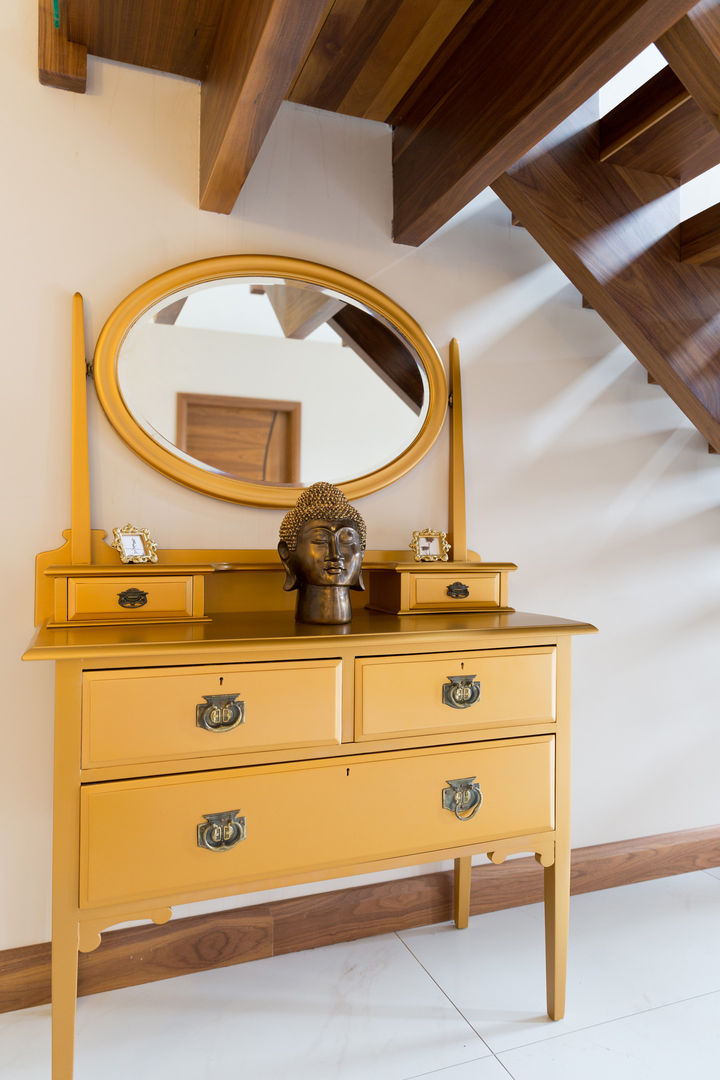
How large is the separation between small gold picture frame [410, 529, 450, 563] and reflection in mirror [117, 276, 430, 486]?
0.25m

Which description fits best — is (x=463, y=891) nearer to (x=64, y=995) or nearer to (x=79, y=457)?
(x=64, y=995)

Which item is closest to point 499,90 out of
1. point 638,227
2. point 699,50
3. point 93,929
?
point 699,50

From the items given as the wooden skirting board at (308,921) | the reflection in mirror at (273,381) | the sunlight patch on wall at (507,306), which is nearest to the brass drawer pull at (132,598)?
the reflection in mirror at (273,381)

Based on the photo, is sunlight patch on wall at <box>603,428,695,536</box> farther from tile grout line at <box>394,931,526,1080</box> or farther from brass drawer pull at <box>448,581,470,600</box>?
tile grout line at <box>394,931,526,1080</box>

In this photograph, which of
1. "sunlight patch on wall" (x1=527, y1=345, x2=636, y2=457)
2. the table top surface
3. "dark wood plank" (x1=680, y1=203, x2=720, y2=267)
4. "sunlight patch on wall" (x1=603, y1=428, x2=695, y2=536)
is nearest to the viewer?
the table top surface

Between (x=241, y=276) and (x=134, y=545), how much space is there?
0.80 meters

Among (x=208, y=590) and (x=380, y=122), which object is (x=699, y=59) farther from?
(x=208, y=590)

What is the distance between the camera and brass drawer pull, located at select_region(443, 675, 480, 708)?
147cm

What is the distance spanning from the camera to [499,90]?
4.99ft

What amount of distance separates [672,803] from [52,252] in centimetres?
261

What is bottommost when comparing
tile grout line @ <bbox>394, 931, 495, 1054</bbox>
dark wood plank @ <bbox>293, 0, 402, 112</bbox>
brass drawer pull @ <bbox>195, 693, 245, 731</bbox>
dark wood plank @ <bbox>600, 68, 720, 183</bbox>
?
A: tile grout line @ <bbox>394, 931, 495, 1054</bbox>

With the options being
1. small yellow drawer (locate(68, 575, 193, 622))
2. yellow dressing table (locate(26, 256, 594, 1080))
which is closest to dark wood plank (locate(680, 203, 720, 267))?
yellow dressing table (locate(26, 256, 594, 1080))

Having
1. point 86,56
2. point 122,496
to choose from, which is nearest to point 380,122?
point 86,56

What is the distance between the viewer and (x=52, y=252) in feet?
5.54
